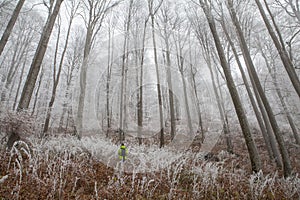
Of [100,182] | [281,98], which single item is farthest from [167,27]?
[100,182]

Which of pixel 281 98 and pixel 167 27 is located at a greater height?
pixel 167 27

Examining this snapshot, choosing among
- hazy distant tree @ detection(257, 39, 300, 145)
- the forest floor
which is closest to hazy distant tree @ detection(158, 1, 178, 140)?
hazy distant tree @ detection(257, 39, 300, 145)

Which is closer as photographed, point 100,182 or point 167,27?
point 100,182

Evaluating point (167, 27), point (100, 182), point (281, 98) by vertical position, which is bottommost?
point (100, 182)

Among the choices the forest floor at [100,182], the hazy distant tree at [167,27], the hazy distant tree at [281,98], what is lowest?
the forest floor at [100,182]

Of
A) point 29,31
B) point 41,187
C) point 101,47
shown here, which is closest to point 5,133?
point 41,187

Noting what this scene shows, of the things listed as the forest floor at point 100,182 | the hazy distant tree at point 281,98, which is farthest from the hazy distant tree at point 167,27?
the forest floor at point 100,182

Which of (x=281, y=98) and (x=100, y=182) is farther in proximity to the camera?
(x=281, y=98)

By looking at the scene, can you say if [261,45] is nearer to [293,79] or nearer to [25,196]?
[293,79]

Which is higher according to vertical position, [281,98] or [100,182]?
[281,98]

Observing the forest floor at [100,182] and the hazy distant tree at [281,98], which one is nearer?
the forest floor at [100,182]

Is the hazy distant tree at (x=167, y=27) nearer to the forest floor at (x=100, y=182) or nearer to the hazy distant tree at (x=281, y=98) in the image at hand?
the hazy distant tree at (x=281, y=98)

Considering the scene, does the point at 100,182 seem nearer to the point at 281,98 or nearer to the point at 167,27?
the point at 167,27

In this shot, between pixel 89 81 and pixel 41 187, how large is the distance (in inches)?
305
